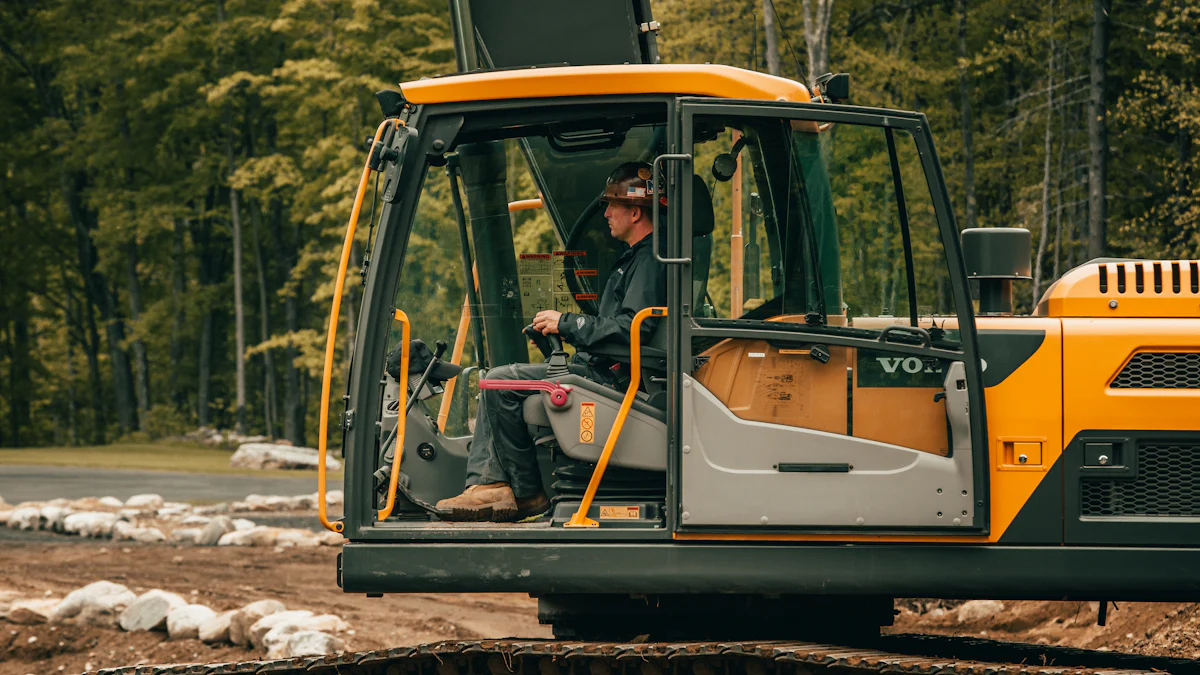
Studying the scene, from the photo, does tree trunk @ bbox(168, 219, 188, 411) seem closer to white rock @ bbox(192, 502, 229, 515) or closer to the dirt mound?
white rock @ bbox(192, 502, 229, 515)

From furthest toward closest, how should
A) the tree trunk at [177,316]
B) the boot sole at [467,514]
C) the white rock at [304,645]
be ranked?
the tree trunk at [177,316]
the white rock at [304,645]
the boot sole at [467,514]

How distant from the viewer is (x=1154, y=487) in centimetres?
464

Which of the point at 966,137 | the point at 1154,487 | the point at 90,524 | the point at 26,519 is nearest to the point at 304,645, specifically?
the point at 1154,487

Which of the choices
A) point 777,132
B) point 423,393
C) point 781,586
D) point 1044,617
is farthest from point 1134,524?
point 1044,617

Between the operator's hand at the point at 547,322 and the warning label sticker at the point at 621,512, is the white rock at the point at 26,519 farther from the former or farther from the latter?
the warning label sticker at the point at 621,512

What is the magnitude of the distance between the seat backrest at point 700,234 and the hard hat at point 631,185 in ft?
1.19

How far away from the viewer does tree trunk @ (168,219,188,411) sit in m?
39.5

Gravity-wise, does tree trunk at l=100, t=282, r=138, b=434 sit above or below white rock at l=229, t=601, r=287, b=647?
below

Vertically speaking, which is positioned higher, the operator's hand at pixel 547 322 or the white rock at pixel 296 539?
the operator's hand at pixel 547 322

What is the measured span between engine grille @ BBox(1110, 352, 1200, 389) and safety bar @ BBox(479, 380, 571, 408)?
2095mm

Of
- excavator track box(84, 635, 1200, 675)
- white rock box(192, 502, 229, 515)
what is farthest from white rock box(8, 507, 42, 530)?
excavator track box(84, 635, 1200, 675)

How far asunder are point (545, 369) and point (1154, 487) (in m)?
2.36

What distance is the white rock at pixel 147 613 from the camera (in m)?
9.29

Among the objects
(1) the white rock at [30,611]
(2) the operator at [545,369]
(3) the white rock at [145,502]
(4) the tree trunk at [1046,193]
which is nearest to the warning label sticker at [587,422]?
(2) the operator at [545,369]
